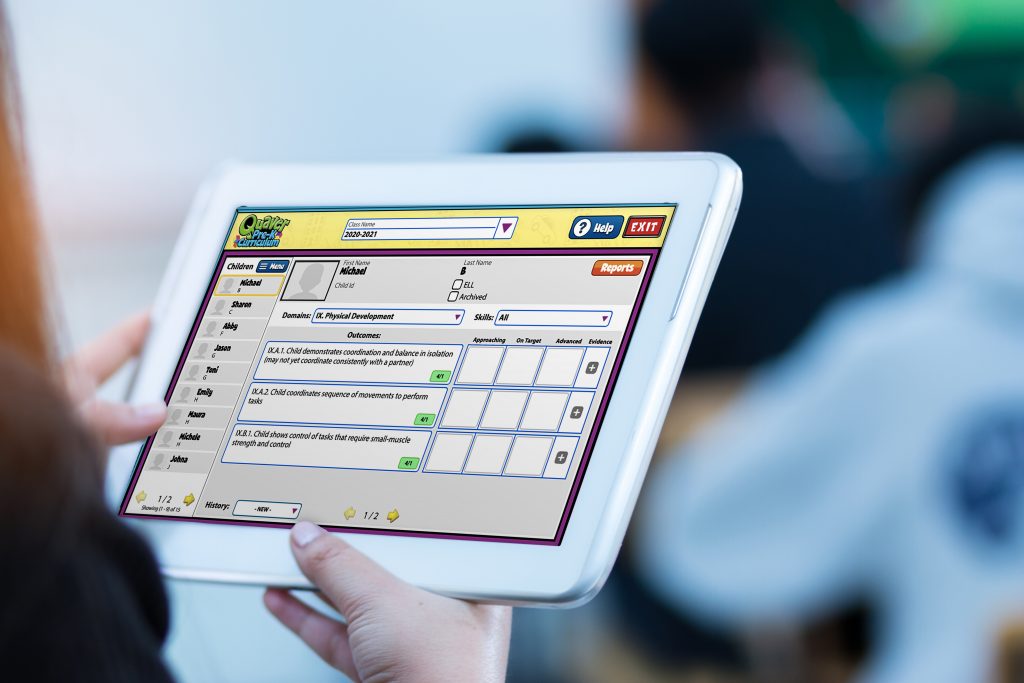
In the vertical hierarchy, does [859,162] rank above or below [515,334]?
above

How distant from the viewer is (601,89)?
13.7 ft

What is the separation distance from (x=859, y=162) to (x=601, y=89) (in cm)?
93

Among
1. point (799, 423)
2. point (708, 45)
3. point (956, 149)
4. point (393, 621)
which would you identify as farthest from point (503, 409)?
point (956, 149)

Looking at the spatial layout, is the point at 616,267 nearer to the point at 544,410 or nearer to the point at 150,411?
the point at 544,410

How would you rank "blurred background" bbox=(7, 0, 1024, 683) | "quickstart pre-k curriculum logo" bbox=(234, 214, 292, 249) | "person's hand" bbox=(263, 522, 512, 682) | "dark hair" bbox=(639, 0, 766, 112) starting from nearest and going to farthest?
"person's hand" bbox=(263, 522, 512, 682)
"quickstart pre-k curriculum logo" bbox=(234, 214, 292, 249)
"blurred background" bbox=(7, 0, 1024, 683)
"dark hair" bbox=(639, 0, 766, 112)

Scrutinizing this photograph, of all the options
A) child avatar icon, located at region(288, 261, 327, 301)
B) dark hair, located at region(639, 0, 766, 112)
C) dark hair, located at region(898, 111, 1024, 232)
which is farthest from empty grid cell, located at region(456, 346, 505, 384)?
dark hair, located at region(898, 111, 1024, 232)

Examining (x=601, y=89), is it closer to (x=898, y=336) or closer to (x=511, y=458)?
(x=898, y=336)

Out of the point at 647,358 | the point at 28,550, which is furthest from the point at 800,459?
the point at 28,550

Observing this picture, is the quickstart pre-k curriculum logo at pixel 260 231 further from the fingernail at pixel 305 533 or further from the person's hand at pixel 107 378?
the fingernail at pixel 305 533

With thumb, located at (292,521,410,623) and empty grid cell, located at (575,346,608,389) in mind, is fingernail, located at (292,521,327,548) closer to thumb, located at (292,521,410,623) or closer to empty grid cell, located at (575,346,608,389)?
thumb, located at (292,521,410,623)

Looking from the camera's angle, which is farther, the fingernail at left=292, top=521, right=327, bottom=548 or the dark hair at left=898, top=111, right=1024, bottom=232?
the dark hair at left=898, top=111, right=1024, bottom=232

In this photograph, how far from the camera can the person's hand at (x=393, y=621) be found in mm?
599

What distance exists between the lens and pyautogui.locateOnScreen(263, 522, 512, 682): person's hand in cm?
60

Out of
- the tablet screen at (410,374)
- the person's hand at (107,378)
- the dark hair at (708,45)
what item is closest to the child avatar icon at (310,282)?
the tablet screen at (410,374)
